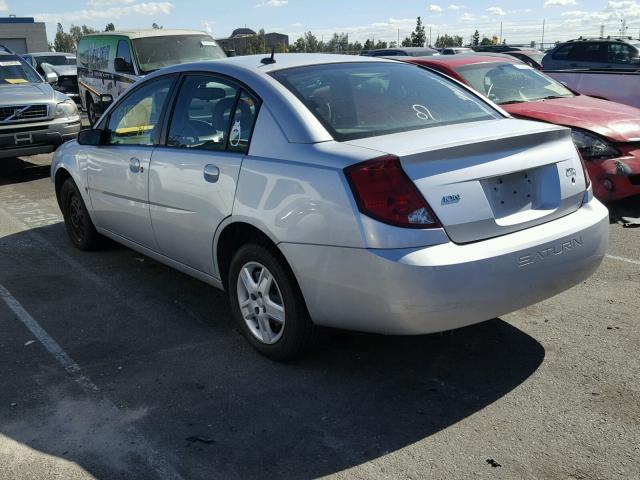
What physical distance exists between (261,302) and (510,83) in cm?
524

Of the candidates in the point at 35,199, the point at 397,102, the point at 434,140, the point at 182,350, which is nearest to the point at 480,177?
the point at 434,140

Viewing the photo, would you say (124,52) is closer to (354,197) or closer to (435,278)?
(354,197)

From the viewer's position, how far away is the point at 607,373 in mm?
3588

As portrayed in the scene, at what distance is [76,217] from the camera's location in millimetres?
6145

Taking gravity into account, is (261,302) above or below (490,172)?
below

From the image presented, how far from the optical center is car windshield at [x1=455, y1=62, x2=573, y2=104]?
764 centimetres

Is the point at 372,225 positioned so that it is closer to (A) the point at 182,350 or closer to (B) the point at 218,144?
(B) the point at 218,144

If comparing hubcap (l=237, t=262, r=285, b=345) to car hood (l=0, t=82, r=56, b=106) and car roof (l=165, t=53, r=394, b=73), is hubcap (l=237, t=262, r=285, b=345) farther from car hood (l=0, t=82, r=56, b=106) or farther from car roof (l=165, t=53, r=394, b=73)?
car hood (l=0, t=82, r=56, b=106)

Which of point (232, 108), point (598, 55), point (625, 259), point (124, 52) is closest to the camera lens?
point (232, 108)

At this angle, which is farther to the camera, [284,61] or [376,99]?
[284,61]

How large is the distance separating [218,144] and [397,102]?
1.08 metres

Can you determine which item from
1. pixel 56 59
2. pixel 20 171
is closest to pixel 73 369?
pixel 20 171

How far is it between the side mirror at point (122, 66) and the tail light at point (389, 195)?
32.2 feet

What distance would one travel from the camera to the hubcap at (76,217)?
19.6 ft
